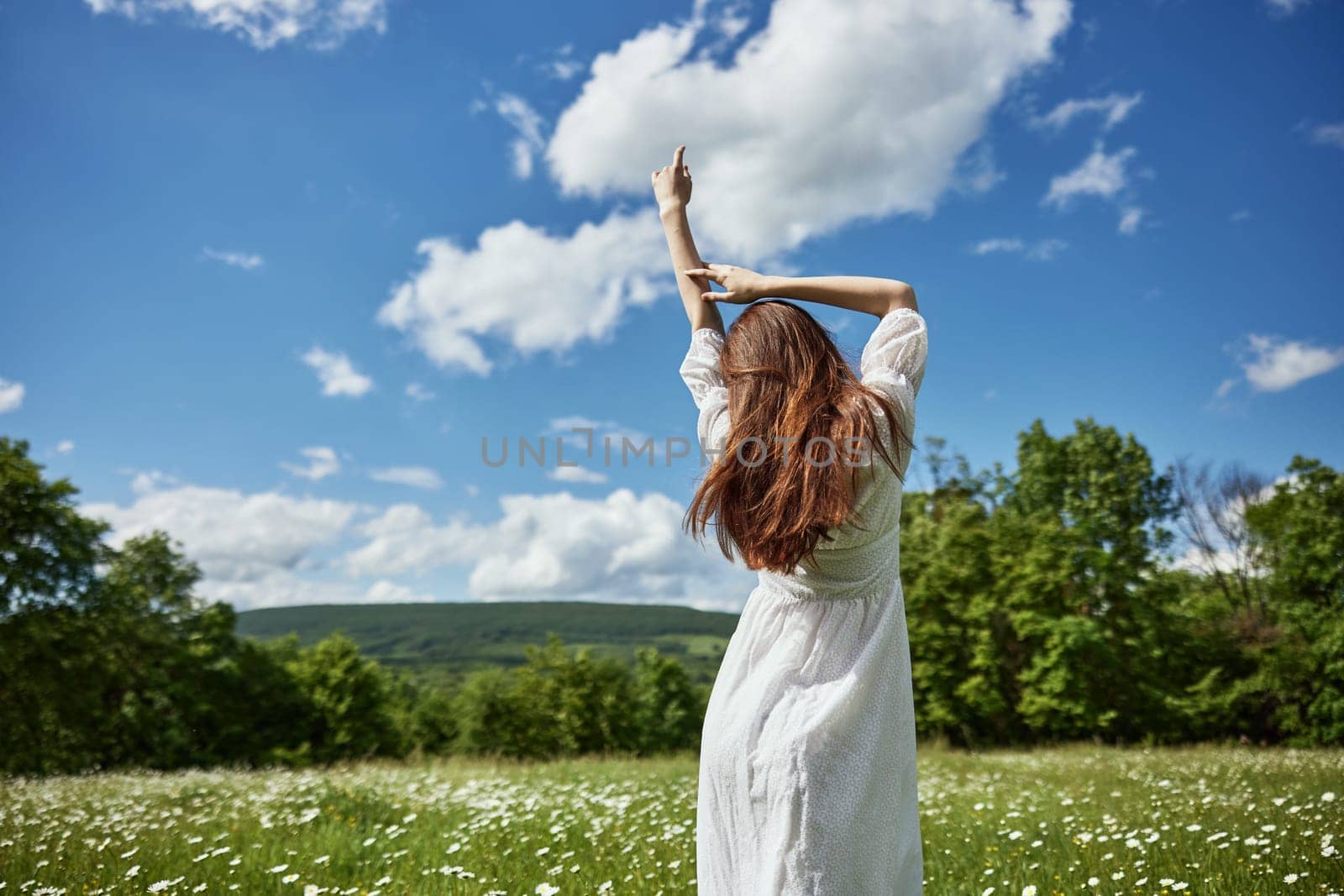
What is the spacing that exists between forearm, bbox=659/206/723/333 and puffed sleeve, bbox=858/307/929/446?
0.56 metres

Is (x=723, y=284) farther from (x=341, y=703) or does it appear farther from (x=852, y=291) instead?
(x=341, y=703)

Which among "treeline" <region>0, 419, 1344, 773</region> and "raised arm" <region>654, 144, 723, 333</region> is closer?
"raised arm" <region>654, 144, 723, 333</region>

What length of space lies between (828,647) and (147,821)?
7.27 m

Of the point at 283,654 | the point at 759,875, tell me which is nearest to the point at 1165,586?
the point at 759,875

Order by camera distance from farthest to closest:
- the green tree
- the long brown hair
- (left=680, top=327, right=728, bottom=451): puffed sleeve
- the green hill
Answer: the green hill, the green tree, (left=680, top=327, right=728, bottom=451): puffed sleeve, the long brown hair

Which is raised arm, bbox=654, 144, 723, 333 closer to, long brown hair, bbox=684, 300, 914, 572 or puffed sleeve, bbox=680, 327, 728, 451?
puffed sleeve, bbox=680, 327, 728, 451

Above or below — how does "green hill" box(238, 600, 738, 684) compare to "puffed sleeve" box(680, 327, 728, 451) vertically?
below

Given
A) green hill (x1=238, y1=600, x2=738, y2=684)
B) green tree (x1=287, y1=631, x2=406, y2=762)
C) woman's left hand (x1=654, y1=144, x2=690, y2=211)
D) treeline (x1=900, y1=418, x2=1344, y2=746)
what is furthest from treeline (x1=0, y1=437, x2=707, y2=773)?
green hill (x1=238, y1=600, x2=738, y2=684)

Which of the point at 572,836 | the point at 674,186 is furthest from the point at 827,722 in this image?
the point at 572,836

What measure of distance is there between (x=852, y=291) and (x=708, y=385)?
499 mm

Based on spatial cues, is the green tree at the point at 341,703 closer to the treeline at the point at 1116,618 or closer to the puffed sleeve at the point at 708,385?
the treeline at the point at 1116,618

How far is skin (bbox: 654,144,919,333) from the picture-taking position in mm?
2322

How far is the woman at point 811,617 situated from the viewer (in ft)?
6.51

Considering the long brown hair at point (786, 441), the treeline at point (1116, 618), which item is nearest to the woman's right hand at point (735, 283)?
the long brown hair at point (786, 441)
